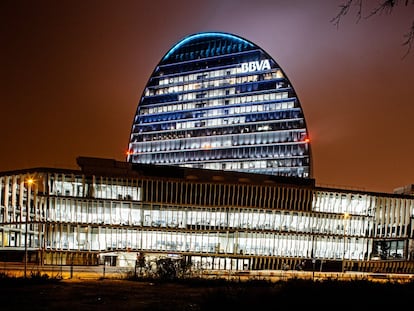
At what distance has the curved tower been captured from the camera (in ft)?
490

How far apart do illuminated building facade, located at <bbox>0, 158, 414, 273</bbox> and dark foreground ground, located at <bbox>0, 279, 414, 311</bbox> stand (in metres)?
43.7

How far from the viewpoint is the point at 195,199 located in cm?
8675

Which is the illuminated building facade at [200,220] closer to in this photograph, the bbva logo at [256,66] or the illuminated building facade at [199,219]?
the illuminated building facade at [199,219]

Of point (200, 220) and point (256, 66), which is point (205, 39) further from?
point (200, 220)

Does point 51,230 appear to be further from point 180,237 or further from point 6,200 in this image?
point 180,237

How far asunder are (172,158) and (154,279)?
122446 mm

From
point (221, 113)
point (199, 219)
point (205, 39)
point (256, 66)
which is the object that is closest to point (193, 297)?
point (199, 219)

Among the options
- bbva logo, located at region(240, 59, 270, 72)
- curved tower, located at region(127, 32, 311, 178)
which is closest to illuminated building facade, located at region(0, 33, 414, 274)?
curved tower, located at region(127, 32, 311, 178)

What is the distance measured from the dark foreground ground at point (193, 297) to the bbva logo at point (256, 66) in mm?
122390

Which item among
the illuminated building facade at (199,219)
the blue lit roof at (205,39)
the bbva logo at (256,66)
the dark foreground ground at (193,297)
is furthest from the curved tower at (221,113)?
the dark foreground ground at (193,297)

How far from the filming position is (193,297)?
2961 centimetres

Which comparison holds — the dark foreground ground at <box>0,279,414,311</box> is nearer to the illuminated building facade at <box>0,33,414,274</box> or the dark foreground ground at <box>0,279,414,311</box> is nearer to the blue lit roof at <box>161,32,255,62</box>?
the illuminated building facade at <box>0,33,414,274</box>

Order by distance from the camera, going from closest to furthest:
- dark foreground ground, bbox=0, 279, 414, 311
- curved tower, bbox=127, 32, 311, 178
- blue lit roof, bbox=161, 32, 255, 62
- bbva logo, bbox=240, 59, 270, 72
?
dark foreground ground, bbox=0, 279, 414, 311
curved tower, bbox=127, 32, 311, 178
bbva logo, bbox=240, 59, 270, 72
blue lit roof, bbox=161, 32, 255, 62

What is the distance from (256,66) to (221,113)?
49.8ft
